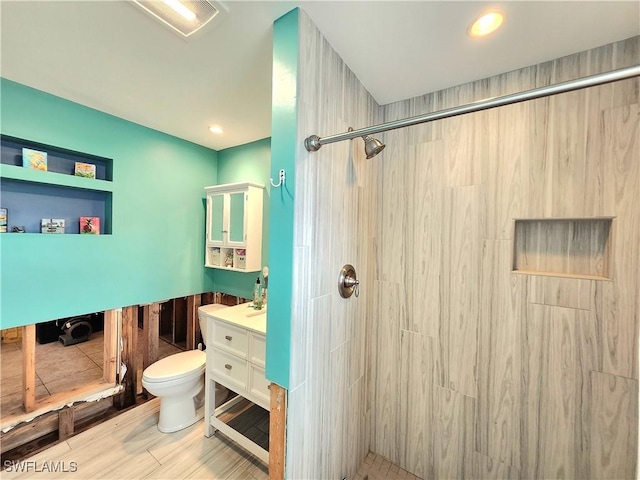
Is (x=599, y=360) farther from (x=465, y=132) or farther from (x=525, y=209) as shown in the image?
(x=465, y=132)

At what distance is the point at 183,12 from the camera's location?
3.35ft

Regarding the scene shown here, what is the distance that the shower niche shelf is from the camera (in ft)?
3.76

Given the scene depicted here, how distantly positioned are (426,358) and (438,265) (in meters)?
0.58

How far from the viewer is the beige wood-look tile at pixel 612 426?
1054mm

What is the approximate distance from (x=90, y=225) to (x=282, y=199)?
1858mm

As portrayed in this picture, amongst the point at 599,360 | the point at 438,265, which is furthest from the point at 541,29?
the point at 599,360

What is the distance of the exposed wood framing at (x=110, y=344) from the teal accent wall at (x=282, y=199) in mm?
1786

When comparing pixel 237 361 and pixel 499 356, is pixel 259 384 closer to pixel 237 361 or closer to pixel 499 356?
pixel 237 361

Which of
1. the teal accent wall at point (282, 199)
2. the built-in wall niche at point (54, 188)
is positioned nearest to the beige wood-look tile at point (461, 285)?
the teal accent wall at point (282, 199)

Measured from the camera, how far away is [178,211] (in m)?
2.36

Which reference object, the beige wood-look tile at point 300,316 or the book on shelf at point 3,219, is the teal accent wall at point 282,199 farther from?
the book on shelf at point 3,219

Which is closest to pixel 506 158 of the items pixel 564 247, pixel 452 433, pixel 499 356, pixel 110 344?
pixel 564 247

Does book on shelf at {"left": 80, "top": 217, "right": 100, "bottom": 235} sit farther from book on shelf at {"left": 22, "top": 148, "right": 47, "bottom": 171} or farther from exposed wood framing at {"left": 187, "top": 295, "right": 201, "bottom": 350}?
exposed wood framing at {"left": 187, "top": 295, "right": 201, "bottom": 350}

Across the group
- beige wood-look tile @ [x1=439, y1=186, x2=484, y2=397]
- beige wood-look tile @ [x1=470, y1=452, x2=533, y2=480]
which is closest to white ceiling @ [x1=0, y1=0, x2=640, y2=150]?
beige wood-look tile @ [x1=439, y1=186, x2=484, y2=397]
